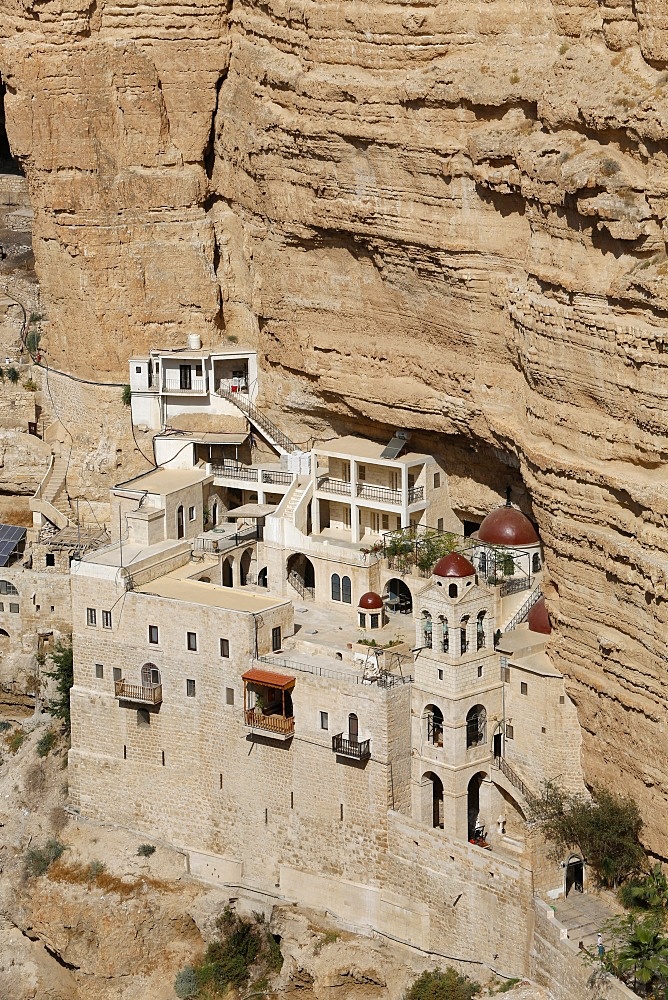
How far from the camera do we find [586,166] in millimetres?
47344

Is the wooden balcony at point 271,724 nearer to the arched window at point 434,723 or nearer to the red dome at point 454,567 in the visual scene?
the arched window at point 434,723

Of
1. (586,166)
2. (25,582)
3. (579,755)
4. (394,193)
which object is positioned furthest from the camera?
(25,582)

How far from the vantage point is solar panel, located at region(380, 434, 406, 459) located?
57.0m

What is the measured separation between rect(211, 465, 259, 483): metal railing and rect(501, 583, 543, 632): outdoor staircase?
9298 mm

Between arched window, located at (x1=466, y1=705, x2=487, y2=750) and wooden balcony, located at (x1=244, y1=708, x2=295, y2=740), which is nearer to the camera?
arched window, located at (x1=466, y1=705, x2=487, y2=750)

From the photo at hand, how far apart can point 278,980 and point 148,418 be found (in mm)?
17143

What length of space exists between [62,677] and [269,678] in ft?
28.0

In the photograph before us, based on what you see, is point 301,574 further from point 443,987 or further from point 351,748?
point 443,987

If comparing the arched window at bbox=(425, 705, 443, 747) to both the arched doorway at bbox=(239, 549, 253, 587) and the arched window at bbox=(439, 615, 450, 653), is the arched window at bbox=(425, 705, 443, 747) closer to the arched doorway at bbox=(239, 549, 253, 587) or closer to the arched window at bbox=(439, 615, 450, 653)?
the arched window at bbox=(439, 615, 450, 653)

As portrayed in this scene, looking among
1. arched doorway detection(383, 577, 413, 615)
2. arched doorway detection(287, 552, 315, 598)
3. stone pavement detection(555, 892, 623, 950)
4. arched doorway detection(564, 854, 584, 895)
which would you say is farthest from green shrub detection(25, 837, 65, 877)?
stone pavement detection(555, 892, 623, 950)

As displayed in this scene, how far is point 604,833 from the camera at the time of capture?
4869 centimetres

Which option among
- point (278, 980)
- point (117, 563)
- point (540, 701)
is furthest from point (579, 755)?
point (117, 563)

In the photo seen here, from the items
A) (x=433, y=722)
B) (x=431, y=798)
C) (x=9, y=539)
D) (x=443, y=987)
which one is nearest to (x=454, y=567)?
(x=433, y=722)

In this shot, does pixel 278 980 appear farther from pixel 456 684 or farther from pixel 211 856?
pixel 456 684
